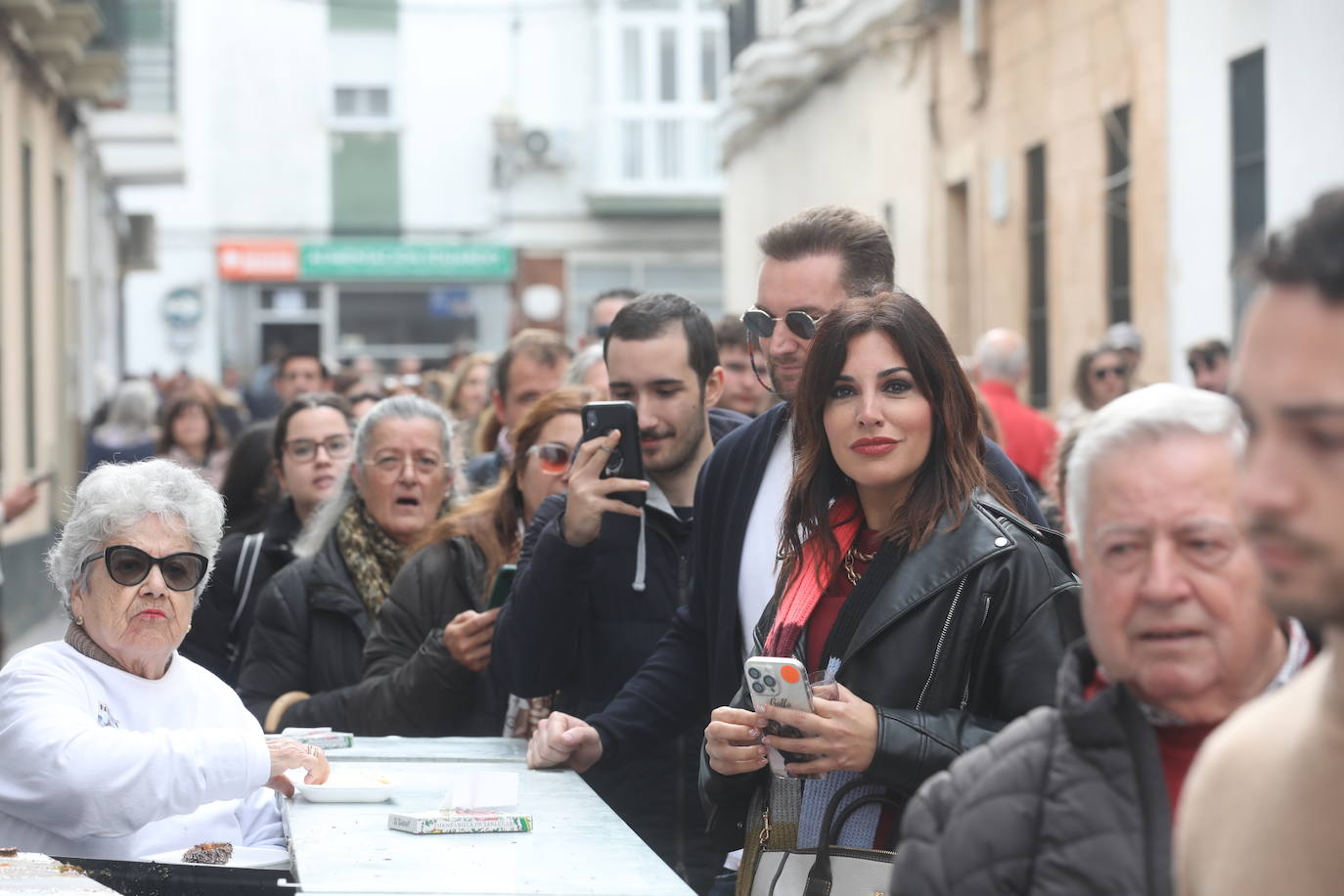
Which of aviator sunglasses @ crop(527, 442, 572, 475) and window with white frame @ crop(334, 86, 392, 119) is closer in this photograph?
aviator sunglasses @ crop(527, 442, 572, 475)

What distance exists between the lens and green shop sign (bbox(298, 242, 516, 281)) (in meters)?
38.3

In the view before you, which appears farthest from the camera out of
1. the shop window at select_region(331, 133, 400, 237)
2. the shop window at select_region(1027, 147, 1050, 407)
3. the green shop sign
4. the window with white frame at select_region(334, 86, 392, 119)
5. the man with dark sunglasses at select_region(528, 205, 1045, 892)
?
the window with white frame at select_region(334, 86, 392, 119)

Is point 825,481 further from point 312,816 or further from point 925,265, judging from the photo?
point 925,265

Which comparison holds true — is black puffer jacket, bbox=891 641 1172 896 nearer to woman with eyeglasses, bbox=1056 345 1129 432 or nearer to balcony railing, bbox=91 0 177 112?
woman with eyeglasses, bbox=1056 345 1129 432

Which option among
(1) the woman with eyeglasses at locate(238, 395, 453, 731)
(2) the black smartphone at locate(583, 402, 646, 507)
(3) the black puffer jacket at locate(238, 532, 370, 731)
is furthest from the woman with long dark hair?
(2) the black smartphone at locate(583, 402, 646, 507)

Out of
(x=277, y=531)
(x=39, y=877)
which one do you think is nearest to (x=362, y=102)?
(x=277, y=531)

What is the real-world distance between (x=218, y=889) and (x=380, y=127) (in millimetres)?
36182

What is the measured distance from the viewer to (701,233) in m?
40.9

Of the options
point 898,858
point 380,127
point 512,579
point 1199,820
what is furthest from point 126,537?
point 380,127

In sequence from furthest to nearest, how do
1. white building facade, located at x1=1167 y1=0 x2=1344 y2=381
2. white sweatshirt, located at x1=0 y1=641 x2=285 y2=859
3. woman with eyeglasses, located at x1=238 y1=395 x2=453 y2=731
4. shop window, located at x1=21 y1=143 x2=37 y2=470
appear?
shop window, located at x1=21 y1=143 x2=37 y2=470, white building facade, located at x1=1167 y1=0 x2=1344 y2=381, woman with eyeglasses, located at x1=238 y1=395 x2=453 y2=731, white sweatshirt, located at x1=0 y1=641 x2=285 y2=859

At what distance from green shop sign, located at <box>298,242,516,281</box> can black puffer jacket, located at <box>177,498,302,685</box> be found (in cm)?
3176

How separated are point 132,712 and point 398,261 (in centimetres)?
3461

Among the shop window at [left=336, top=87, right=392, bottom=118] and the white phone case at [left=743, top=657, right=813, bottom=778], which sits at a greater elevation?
the shop window at [left=336, top=87, right=392, bottom=118]

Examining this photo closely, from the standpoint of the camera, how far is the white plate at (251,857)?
162 inches
